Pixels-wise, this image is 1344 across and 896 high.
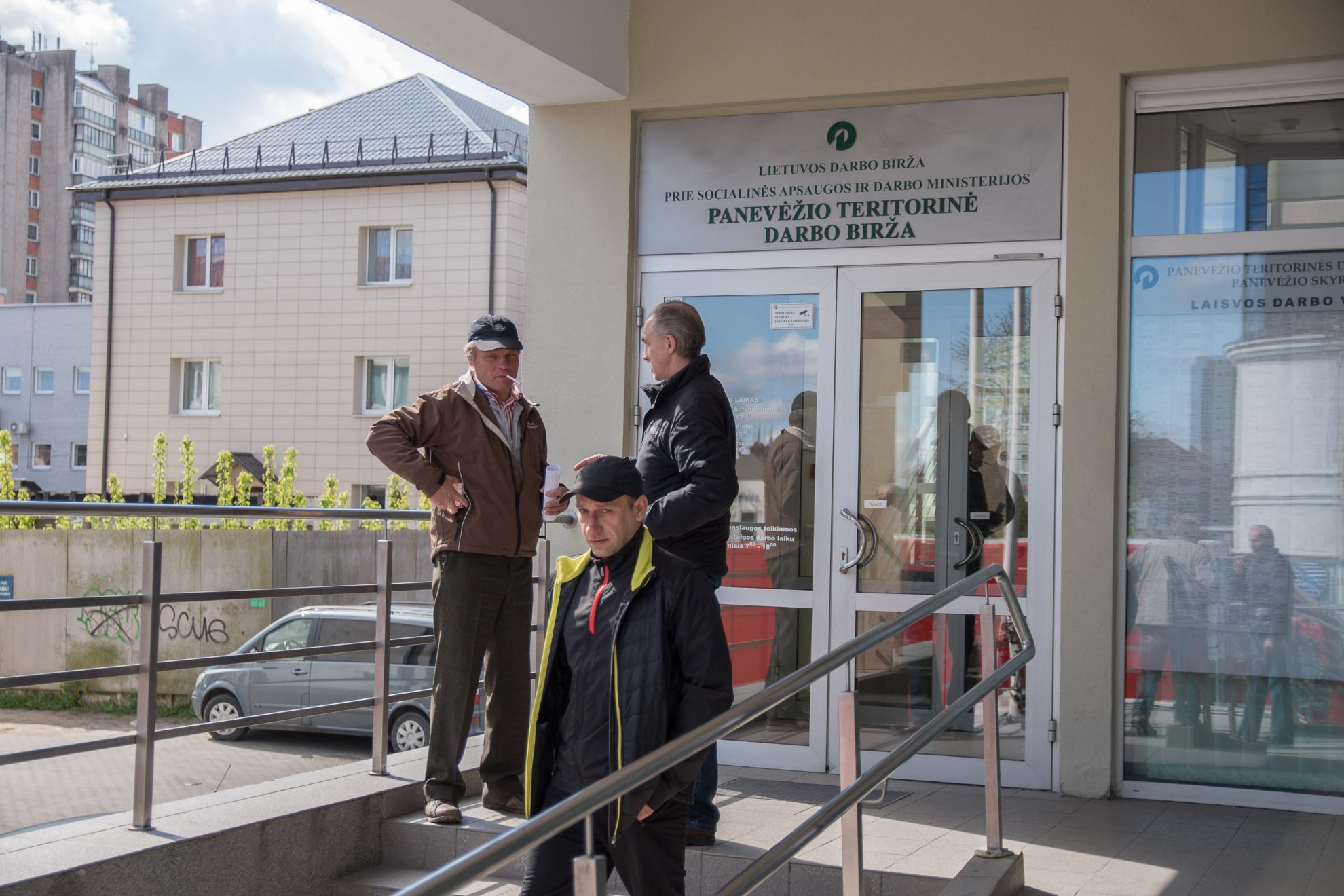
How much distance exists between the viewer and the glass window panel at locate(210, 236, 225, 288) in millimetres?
31359

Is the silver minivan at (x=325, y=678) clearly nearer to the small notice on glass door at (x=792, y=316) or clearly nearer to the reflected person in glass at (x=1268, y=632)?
the small notice on glass door at (x=792, y=316)

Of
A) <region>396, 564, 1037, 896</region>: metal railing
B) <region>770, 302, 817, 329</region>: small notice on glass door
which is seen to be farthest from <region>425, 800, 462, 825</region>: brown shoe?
<region>770, 302, 817, 329</region>: small notice on glass door

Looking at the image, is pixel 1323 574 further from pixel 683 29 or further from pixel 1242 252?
pixel 683 29

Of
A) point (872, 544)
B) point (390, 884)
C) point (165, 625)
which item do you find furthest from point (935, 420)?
point (165, 625)

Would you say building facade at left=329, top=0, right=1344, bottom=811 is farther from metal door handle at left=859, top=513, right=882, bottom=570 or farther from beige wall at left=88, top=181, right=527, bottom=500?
beige wall at left=88, top=181, right=527, bottom=500

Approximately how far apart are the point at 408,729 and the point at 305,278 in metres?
19.1

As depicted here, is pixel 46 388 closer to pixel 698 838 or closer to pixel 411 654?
pixel 411 654

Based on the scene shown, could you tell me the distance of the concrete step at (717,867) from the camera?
13.5ft

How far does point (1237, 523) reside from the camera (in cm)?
577

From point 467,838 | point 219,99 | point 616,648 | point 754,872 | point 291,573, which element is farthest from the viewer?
point 219,99

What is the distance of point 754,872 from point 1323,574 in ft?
12.4

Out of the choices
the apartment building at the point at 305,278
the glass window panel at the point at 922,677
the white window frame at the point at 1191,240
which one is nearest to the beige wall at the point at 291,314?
the apartment building at the point at 305,278

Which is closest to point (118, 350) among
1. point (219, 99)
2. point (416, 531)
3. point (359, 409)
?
point (359, 409)

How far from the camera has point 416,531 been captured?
1852 centimetres
